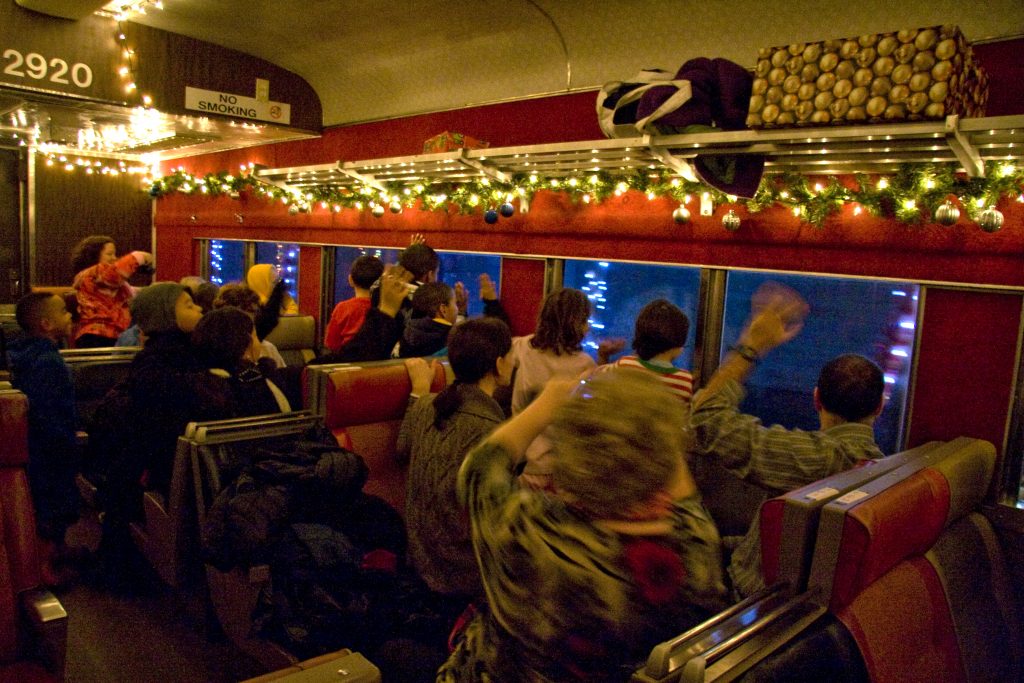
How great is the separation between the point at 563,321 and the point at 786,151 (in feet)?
4.15

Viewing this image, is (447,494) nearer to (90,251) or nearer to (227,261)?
(90,251)

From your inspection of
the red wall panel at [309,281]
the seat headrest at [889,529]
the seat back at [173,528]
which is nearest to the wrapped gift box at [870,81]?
the seat headrest at [889,529]

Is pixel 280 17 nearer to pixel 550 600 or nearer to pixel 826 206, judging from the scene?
pixel 826 206

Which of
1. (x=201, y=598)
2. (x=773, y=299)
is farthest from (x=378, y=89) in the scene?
(x=773, y=299)

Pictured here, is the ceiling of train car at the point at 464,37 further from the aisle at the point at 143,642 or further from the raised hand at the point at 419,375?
the aisle at the point at 143,642

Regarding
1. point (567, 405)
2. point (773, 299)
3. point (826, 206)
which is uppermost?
point (826, 206)

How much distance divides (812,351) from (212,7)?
5.17 meters

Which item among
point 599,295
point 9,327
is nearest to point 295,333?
point 9,327

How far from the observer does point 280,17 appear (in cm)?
586

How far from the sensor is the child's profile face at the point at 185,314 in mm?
3648

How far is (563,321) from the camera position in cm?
337

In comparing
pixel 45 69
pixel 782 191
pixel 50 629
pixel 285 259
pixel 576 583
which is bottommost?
pixel 50 629

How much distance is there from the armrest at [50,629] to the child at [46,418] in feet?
3.75

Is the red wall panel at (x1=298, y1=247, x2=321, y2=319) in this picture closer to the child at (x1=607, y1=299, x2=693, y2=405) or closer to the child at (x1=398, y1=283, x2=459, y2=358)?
the child at (x1=398, y1=283, x2=459, y2=358)
